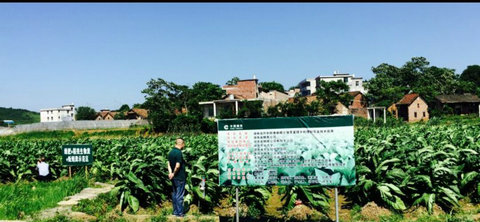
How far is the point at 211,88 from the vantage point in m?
64.3

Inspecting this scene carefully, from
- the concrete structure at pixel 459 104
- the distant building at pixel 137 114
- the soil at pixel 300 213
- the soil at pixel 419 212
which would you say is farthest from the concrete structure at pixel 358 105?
the soil at pixel 300 213

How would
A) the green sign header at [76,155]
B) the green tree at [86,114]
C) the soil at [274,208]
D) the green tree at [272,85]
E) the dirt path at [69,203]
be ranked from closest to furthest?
the dirt path at [69,203] → the soil at [274,208] → the green sign header at [76,155] → the green tree at [272,85] → the green tree at [86,114]

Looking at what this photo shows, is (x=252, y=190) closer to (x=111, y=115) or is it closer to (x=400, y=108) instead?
(x=400, y=108)

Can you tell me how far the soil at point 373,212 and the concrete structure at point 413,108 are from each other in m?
56.5

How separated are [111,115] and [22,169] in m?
89.0

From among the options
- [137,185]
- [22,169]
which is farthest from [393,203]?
[22,169]

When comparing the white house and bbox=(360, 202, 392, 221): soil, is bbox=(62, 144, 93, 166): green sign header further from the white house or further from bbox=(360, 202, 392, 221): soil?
the white house

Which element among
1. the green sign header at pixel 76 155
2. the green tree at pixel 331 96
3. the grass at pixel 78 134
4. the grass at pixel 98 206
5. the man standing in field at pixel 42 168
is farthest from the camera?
the green tree at pixel 331 96

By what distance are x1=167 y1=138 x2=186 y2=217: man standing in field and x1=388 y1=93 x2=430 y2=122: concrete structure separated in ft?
190

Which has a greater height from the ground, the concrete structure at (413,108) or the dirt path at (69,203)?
the concrete structure at (413,108)

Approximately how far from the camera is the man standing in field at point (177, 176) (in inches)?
331

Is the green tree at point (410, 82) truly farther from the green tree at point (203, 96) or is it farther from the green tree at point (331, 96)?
the green tree at point (203, 96)

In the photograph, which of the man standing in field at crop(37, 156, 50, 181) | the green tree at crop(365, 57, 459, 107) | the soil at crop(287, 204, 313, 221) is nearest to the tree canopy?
the green tree at crop(365, 57, 459, 107)

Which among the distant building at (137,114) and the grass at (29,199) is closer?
the grass at (29,199)
